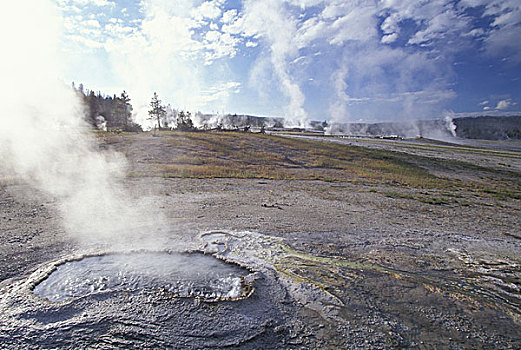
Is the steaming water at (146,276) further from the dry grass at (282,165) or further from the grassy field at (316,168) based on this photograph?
the dry grass at (282,165)

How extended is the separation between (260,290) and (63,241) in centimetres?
445

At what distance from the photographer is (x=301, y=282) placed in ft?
15.3

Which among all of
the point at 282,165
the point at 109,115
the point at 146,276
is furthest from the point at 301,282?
the point at 109,115

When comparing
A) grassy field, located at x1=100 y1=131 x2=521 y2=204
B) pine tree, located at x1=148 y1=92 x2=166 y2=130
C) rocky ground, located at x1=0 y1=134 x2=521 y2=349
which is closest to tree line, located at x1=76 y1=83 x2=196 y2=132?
pine tree, located at x1=148 y1=92 x2=166 y2=130

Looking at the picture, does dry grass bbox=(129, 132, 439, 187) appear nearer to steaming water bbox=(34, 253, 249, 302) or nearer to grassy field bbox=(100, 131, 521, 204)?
grassy field bbox=(100, 131, 521, 204)

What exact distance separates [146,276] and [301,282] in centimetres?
259

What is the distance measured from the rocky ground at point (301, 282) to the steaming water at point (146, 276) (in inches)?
8.5

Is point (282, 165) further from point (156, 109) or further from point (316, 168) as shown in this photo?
point (156, 109)

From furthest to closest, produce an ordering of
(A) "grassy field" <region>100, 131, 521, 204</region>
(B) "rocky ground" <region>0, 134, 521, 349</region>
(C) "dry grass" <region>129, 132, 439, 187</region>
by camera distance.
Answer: (C) "dry grass" <region>129, 132, 439, 187</region>, (A) "grassy field" <region>100, 131, 521, 204</region>, (B) "rocky ground" <region>0, 134, 521, 349</region>

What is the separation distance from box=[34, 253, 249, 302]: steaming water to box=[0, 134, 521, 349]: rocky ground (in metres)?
0.22

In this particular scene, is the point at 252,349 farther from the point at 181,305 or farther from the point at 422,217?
the point at 422,217

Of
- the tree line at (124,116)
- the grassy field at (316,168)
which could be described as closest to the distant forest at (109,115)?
the tree line at (124,116)

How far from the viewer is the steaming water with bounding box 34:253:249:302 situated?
4.22m

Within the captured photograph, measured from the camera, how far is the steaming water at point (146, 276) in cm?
422
